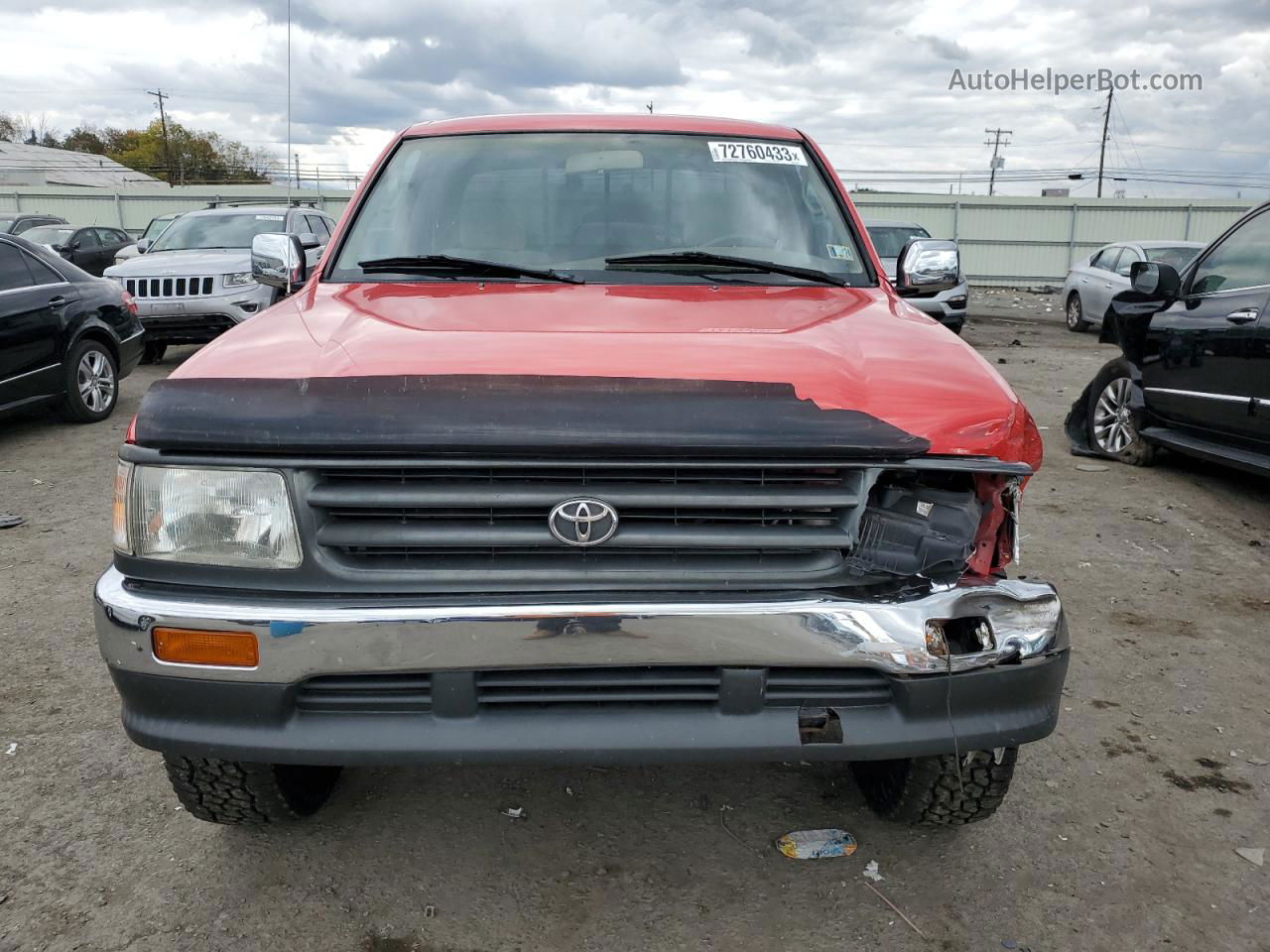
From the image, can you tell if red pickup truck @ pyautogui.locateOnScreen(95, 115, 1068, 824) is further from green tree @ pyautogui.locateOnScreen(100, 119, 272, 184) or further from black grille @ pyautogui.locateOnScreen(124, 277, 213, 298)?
green tree @ pyautogui.locateOnScreen(100, 119, 272, 184)

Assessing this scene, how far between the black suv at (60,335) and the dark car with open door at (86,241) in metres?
9.43

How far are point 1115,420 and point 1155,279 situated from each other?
127 cm

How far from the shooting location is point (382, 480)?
203 centimetres

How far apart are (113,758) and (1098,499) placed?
543 cm

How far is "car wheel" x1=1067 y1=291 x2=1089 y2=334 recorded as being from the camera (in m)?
16.0

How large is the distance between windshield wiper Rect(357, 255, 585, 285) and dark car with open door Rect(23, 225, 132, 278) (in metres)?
15.9

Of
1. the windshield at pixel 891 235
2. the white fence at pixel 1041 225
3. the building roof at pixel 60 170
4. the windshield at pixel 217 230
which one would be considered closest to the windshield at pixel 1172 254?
the windshield at pixel 891 235

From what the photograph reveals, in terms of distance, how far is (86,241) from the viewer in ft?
58.4

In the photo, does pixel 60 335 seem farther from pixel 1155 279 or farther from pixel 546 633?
pixel 1155 279

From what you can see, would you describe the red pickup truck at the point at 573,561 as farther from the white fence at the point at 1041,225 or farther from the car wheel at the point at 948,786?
the white fence at the point at 1041,225

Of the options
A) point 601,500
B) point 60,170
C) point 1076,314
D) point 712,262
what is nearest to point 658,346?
point 601,500

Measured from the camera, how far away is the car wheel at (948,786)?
247cm

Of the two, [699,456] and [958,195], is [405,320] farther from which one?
[958,195]

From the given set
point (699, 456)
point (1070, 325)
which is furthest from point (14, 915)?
point (1070, 325)
